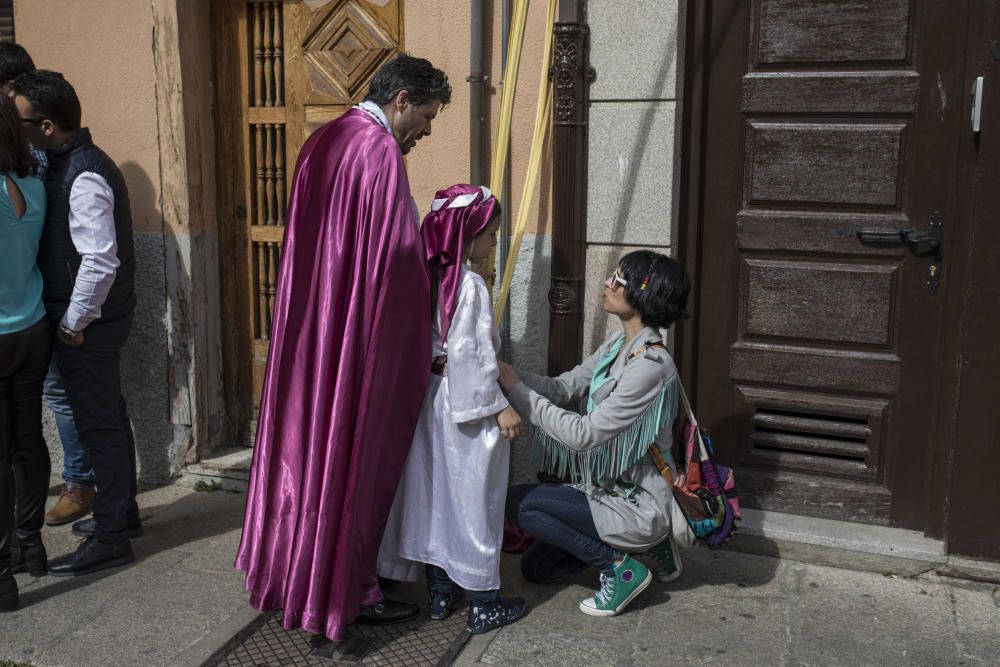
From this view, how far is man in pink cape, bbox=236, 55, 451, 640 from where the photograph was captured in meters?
3.16

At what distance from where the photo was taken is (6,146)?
11.6 feet

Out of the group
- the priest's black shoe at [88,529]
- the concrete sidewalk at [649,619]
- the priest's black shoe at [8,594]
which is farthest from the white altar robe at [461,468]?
the priest's black shoe at [88,529]

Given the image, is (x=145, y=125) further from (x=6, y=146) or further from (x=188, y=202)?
(x=6, y=146)

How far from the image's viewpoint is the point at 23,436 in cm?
374

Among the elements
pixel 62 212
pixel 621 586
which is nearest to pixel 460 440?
pixel 621 586

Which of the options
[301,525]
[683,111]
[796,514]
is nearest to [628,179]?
[683,111]

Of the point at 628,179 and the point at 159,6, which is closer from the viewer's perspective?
the point at 628,179

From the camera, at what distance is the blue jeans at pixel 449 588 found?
341 centimetres

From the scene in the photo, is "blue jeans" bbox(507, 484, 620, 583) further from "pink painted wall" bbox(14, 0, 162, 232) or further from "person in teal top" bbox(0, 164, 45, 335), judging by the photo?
"pink painted wall" bbox(14, 0, 162, 232)

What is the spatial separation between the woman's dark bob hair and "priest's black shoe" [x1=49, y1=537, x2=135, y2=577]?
90.0 inches

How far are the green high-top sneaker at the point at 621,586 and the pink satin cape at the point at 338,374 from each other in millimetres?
857

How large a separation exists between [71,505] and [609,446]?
8.45ft

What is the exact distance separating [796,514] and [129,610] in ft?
8.82

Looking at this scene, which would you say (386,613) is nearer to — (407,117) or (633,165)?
(407,117)
